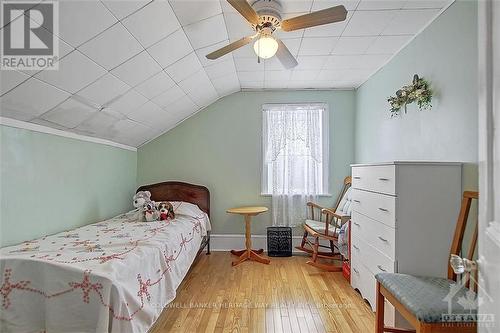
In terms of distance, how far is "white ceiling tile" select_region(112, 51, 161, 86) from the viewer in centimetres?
225

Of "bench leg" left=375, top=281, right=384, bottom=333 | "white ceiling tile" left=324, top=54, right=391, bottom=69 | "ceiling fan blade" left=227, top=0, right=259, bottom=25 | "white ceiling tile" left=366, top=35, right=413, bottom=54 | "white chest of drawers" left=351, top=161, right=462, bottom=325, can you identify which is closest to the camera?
"ceiling fan blade" left=227, top=0, right=259, bottom=25

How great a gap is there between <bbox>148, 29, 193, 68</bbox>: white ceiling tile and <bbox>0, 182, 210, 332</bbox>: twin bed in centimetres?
154

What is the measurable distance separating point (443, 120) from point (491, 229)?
68.9 inches

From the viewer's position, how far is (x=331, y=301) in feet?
8.55

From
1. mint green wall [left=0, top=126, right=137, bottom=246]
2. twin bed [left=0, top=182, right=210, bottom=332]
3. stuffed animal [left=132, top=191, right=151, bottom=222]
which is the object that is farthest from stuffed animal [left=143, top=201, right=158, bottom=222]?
twin bed [left=0, top=182, right=210, bottom=332]

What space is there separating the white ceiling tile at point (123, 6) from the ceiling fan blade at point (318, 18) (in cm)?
93

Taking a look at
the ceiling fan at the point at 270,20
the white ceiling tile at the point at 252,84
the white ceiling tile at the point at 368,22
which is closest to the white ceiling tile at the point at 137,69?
the ceiling fan at the point at 270,20

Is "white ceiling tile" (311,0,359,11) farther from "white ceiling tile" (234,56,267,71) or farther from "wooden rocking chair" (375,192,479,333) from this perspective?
"wooden rocking chair" (375,192,479,333)

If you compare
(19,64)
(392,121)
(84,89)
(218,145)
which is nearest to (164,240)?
(84,89)

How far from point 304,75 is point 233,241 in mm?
2551

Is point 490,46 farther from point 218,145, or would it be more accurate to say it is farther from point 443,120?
point 218,145

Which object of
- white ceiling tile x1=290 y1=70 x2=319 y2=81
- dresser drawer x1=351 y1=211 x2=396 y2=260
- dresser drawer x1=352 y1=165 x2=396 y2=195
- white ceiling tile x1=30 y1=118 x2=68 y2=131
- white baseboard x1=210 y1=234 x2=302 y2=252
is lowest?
white baseboard x1=210 y1=234 x2=302 y2=252

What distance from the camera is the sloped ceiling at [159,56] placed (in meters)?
1.82

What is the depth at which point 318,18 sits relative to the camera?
180 centimetres
